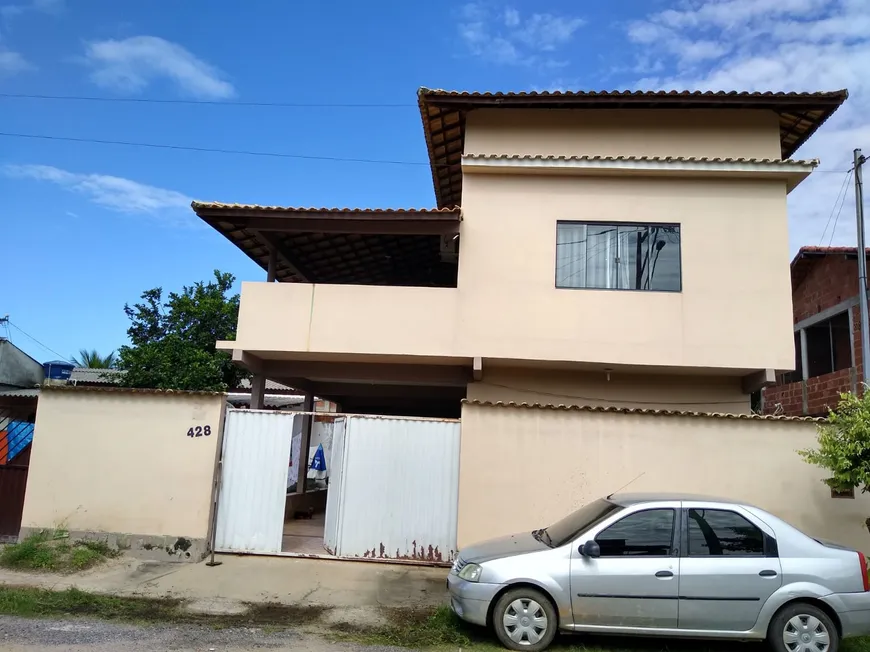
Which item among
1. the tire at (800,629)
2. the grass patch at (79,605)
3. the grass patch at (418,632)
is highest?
the tire at (800,629)

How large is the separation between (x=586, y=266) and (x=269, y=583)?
22.2ft

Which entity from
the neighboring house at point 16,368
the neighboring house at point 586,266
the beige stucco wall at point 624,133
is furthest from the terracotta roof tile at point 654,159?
the neighboring house at point 16,368

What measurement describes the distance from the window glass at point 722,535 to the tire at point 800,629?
55 cm

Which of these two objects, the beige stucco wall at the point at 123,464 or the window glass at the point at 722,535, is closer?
the window glass at the point at 722,535

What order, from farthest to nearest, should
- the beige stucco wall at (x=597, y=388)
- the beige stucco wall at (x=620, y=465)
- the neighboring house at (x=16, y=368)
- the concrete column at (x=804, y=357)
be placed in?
the neighboring house at (x=16, y=368)
the concrete column at (x=804, y=357)
the beige stucco wall at (x=597, y=388)
the beige stucco wall at (x=620, y=465)

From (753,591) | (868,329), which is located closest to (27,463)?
(753,591)

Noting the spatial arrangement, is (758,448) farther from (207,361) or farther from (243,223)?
(207,361)

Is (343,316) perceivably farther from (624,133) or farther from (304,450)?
(624,133)

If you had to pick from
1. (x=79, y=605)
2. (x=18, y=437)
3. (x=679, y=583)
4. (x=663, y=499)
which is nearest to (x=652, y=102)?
(x=663, y=499)

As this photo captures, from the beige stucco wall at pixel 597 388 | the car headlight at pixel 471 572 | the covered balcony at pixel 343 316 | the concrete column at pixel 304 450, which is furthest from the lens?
the concrete column at pixel 304 450

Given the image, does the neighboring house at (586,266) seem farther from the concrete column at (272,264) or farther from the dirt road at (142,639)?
the dirt road at (142,639)

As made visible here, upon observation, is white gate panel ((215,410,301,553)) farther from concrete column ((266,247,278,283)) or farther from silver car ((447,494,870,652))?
silver car ((447,494,870,652))

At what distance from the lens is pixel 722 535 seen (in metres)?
5.77

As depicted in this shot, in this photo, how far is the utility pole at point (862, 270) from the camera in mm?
11961
